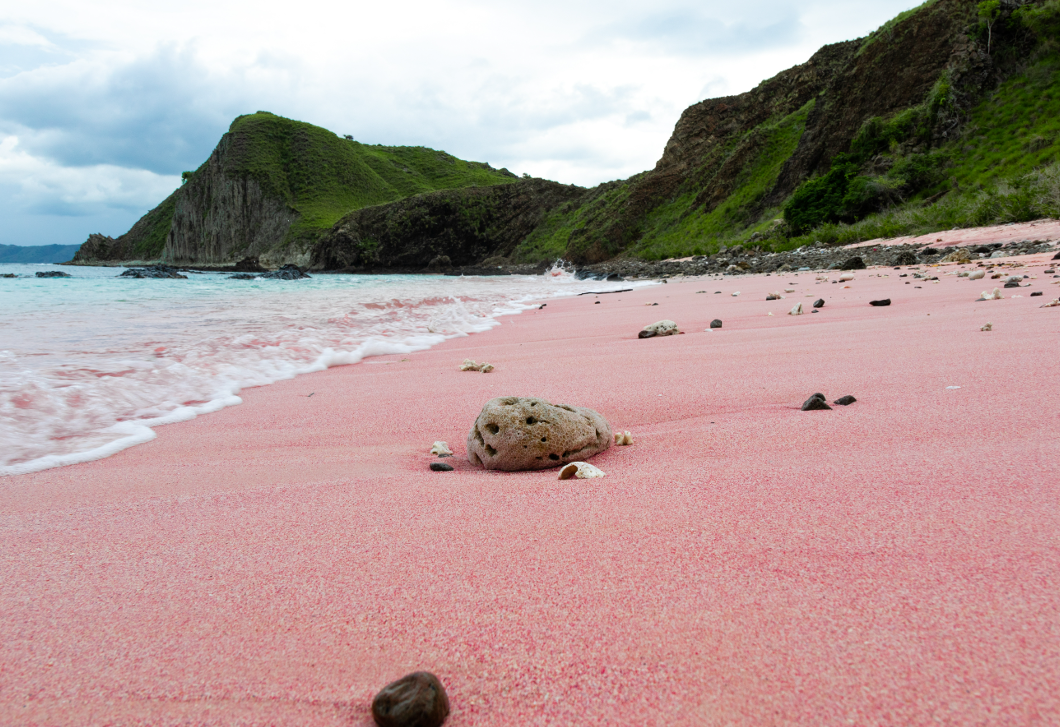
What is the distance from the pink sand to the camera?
87 cm

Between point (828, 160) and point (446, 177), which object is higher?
point (446, 177)

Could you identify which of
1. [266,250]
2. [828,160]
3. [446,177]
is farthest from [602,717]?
[446,177]

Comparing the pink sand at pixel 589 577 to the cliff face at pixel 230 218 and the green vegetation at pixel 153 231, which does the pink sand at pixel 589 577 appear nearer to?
the cliff face at pixel 230 218

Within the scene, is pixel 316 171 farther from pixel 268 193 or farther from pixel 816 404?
pixel 816 404

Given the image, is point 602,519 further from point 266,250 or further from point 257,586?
point 266,250

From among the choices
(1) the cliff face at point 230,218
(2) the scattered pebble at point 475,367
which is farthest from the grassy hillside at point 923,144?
(1) the cliff face at point 230,218

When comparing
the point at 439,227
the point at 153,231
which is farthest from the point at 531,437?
the point at 153,231

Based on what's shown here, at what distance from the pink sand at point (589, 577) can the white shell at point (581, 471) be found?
71 mm

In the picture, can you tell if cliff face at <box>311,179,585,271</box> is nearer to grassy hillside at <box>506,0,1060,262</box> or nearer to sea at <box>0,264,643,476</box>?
grassy hillside at <box>506,0,1060,262</box>

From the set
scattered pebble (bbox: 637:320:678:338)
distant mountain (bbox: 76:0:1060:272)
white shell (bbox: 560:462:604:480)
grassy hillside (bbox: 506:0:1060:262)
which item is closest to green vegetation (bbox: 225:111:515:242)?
distant mountain (bbox: 76:0:1060:272)

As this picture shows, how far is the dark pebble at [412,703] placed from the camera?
0.82 meters

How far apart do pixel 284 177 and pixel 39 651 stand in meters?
100

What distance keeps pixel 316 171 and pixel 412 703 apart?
340ft

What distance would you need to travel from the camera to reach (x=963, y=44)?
24891mm
